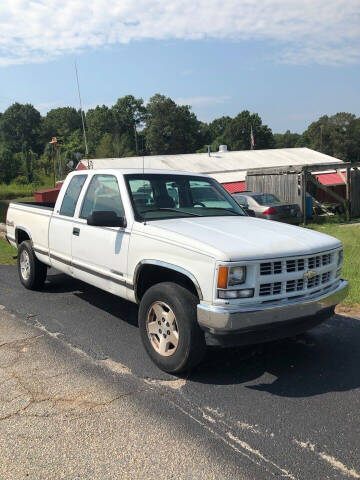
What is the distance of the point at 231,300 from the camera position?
367 centimetres

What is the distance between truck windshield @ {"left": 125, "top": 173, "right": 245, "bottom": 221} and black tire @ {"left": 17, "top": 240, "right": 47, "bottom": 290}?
260cm

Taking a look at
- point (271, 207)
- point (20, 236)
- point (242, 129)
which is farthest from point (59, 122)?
point (20, 236)

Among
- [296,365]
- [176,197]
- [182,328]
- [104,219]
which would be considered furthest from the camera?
[176,197]

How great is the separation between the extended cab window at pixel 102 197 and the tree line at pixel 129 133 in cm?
5405

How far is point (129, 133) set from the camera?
71812mm

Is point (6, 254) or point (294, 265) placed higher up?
point (294, 265)

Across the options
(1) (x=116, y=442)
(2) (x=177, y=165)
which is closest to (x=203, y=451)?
(1) (x=116, y=442)

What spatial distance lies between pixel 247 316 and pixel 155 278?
1301mm

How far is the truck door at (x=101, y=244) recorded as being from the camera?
4816 millimetres

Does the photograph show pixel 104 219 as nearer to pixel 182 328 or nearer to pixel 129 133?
pixel 182 328

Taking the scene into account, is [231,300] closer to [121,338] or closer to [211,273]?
[211,273]

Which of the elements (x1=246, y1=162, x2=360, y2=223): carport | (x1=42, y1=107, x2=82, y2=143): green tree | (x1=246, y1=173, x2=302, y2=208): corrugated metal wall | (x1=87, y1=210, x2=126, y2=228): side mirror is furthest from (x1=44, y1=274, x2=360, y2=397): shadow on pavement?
(x1=42, y1=107, x2=82, y2=143): green tree

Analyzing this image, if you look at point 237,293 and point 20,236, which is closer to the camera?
point 237,293

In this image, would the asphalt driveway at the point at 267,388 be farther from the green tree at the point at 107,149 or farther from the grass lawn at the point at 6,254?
the green tree at the point at 107,149
